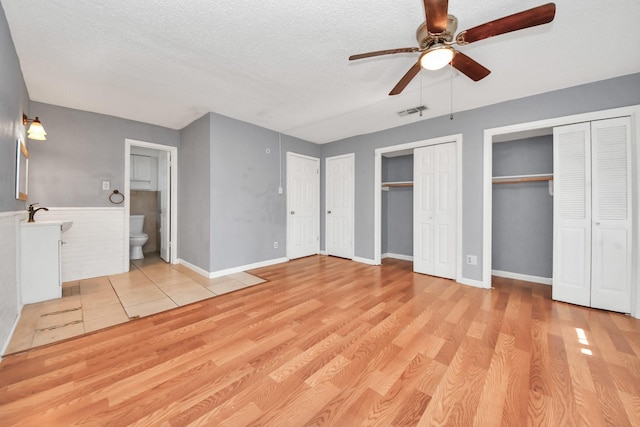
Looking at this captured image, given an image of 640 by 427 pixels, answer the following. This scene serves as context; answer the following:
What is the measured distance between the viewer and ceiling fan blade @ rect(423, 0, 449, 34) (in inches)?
52.2

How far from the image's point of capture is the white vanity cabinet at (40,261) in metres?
2.54

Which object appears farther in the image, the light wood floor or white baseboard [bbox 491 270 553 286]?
white baseboard [bbox 491 270 553 286]

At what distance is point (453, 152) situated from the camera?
3.48m

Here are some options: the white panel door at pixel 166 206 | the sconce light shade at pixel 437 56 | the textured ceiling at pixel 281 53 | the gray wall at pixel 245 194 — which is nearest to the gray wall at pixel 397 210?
the textured ceiling at pixel 281 53

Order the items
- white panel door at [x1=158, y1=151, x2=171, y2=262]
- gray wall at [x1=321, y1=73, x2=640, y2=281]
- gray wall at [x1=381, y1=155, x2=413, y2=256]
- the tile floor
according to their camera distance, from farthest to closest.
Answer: gray wall at [x1=381, y1=155, x2=413, y2=256] < white panel door at [x1=158, y1=151, x2=171, y2=262] < gray wall at [x1=321, y1=73, x2=640, y2=281] < the tile floor

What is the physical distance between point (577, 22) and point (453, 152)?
1.77 metres

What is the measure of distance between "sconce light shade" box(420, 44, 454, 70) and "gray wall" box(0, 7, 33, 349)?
298 cm

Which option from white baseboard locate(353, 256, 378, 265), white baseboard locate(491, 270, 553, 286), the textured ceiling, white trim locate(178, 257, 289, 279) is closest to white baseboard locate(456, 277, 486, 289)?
white baseboard locate(491, 270, 553, 286)

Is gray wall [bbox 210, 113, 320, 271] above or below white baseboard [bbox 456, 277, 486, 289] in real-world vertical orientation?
above

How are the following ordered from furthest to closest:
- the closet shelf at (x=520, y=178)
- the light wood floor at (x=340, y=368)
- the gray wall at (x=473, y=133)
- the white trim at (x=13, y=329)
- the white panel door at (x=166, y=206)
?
the white panel door at (x=166, y=206), the closet shelf at (x=520, y=178), the gray wall at (x=473, y=133), the white trim at (x=13, y=329), the light wood floor at (x=340, y=368)

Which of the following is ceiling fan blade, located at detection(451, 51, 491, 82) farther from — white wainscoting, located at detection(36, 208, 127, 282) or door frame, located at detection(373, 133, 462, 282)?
white wainscoting, located at detection(36, 208, 127, 282)

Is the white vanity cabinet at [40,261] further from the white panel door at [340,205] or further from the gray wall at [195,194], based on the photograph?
the white panel door at [340,205]

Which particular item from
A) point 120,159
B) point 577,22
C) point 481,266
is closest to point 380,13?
point 577,22

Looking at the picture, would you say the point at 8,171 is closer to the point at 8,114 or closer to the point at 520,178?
the point at 8,114
